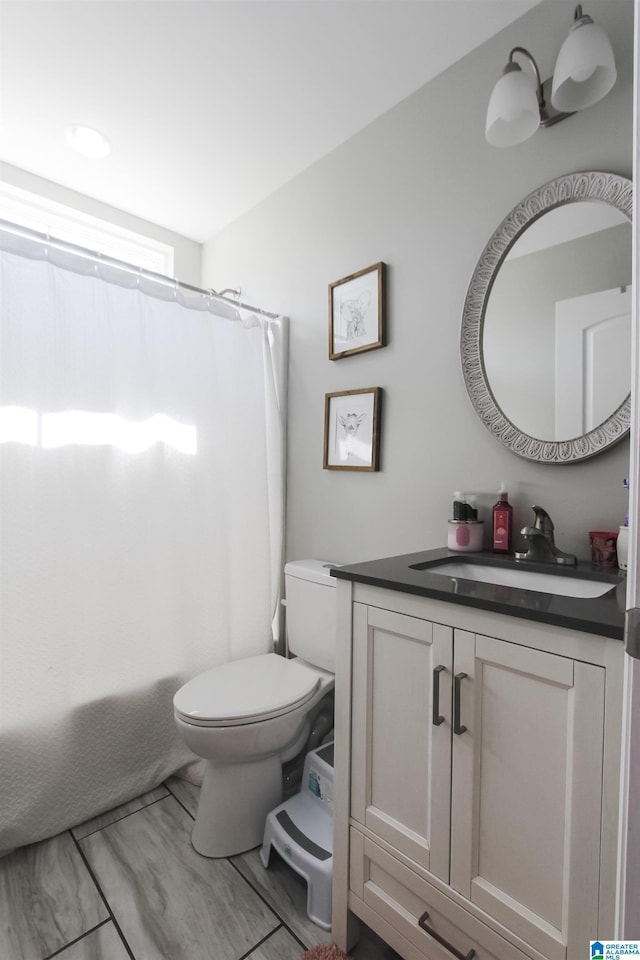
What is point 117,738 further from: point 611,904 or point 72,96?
point 72,96

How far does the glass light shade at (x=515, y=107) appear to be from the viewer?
1.18 meters

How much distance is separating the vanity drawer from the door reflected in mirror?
108 cm

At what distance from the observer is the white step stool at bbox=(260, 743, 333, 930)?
1.21 m

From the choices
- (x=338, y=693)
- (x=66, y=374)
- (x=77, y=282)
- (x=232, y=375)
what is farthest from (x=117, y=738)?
(x=77, y=282)

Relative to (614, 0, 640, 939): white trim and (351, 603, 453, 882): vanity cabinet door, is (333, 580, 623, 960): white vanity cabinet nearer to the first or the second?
(351, 603, 453, 882): vanity cabinet door

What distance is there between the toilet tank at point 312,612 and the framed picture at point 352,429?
0.43m

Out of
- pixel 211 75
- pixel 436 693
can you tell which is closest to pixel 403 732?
pixel 436 693

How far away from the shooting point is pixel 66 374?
1.56 metres

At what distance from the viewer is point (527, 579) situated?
3.97 feet

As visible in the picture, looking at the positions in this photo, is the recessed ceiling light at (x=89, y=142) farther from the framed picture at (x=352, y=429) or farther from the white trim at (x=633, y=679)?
the white trim at (x=633, y=679)

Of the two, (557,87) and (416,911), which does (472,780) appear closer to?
(416,911)

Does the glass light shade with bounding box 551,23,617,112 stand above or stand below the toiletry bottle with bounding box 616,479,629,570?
above

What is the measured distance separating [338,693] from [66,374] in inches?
51.5

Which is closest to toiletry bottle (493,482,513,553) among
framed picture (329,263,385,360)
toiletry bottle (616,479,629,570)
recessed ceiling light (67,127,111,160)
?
toiletry bottle (616,479,629,570)
